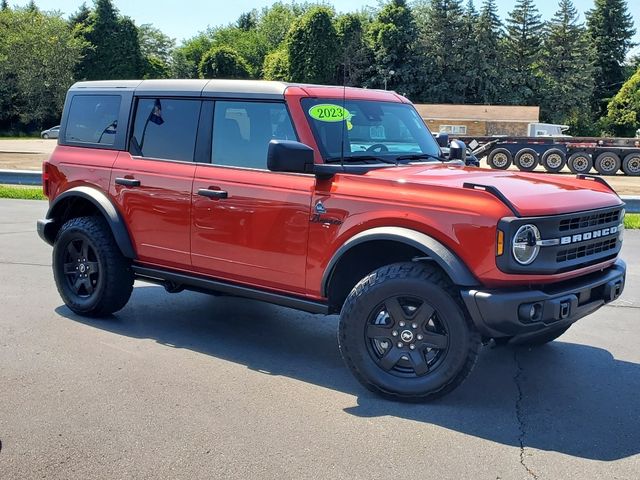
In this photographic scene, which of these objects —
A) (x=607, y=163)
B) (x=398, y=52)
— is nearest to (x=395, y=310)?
(x=607, y=163)

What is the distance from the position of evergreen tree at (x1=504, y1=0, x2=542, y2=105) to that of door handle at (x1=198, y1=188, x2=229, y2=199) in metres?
71.8

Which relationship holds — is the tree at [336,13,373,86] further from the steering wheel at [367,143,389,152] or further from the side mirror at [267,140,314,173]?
the side mirror at [267,140,314,173]

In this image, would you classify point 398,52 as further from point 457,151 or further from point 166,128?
point 166,128

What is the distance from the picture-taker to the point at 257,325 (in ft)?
20.4

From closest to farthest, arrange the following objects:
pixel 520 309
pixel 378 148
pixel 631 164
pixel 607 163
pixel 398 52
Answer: pixel 520 309 < pixel 378 148 < pixel 631 164 < pixel 607 163 < pixel 398 52

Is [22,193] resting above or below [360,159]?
below

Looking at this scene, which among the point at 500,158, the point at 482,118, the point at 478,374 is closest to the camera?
the point at 478,374

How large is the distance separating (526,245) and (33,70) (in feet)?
229

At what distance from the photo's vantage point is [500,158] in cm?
3067

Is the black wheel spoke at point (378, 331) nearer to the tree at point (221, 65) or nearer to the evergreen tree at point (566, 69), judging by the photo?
the tree at point (221, 65)

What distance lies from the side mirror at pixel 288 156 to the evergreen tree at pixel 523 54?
72.2m

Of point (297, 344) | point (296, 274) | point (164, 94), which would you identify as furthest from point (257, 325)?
point (164, 94)

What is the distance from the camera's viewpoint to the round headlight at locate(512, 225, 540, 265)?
399cm

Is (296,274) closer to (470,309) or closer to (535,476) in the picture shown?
(470,309)
